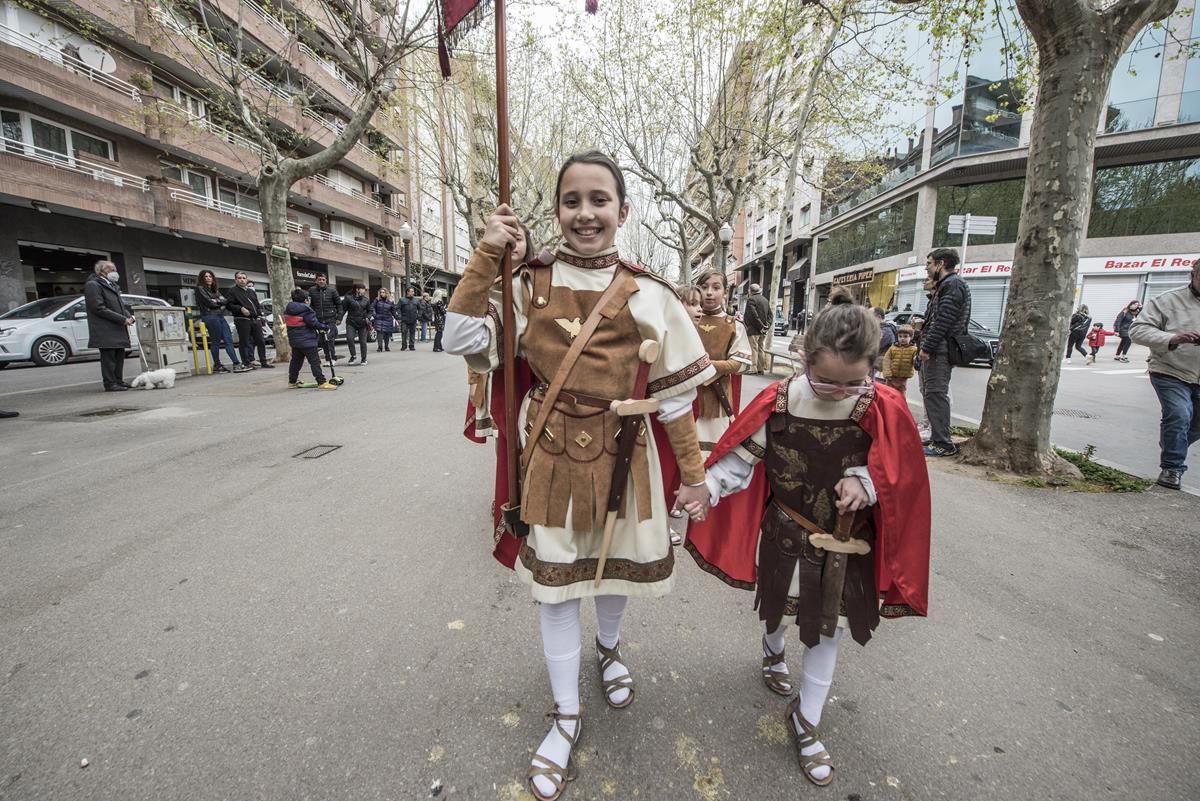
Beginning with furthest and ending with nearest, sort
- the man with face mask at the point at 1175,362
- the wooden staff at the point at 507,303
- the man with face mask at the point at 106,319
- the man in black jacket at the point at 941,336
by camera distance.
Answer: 1. the man with face mask at the point at 106,319
2. the man in black jacket at the point at 941,336
3. the man with face mask at the point at 1175,362
4. the wooden staff at the point at 507,303

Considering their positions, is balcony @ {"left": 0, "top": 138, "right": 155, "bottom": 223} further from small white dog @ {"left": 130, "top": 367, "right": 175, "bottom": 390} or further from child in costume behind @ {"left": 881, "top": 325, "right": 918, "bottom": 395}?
child in costume behind @ {"left": 881, "top": 325, "right": 918, "bottom": 395}

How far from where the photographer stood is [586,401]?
1.58 m

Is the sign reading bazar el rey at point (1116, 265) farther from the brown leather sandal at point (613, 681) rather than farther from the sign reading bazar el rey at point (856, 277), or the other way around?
the brown leather sandal at point (613, 681)

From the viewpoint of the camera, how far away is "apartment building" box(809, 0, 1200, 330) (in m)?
21.2

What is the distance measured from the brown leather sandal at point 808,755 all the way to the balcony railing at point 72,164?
2202cm

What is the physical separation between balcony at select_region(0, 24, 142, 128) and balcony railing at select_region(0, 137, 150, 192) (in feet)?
4.87

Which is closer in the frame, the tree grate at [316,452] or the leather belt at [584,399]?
the leather belt at [584,399]

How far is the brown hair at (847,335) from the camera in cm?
159

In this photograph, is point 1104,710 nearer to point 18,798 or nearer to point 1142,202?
point 18,798

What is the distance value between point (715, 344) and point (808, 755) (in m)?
2.95

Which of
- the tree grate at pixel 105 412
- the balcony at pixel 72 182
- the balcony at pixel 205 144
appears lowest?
the tree grate at pixel 105 412

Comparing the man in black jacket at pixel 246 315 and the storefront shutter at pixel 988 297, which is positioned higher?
the storefront shutter at pixel 988 297

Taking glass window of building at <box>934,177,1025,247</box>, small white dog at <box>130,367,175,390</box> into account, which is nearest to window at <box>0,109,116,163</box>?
small white dog at <box>130,367,175,390</box>

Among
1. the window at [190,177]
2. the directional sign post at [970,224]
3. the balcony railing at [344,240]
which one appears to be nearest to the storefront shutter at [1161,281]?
the directional sign post at [970,224]
